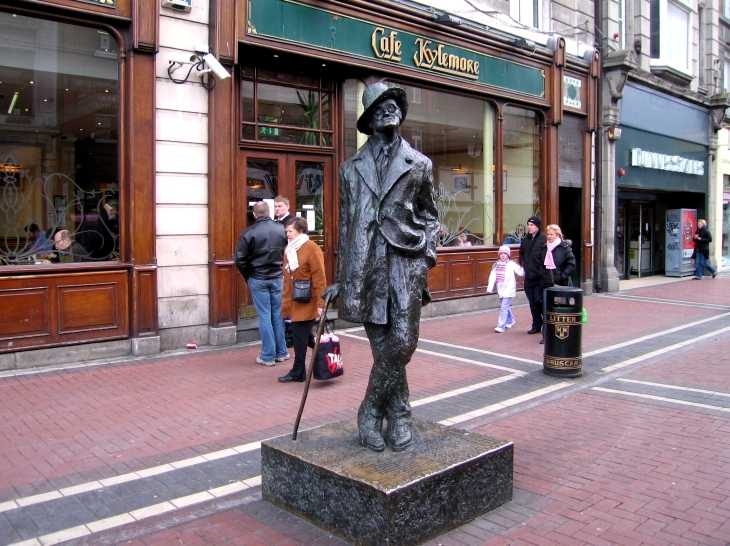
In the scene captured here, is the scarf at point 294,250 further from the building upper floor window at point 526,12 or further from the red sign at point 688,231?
the red sign at point 688,231

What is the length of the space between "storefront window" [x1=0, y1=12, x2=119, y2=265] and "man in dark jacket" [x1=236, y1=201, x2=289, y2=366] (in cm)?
198

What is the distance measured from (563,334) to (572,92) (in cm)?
1003

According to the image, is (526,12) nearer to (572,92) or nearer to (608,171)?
(572,92)

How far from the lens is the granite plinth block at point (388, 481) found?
3652 mm

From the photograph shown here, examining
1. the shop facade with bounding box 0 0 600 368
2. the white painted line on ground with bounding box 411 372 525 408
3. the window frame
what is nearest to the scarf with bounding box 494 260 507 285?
the shop facade with bounding box 0 0 600 368

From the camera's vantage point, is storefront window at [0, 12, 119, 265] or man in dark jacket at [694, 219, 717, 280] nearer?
storefront window at [0, 12, 119, 265]

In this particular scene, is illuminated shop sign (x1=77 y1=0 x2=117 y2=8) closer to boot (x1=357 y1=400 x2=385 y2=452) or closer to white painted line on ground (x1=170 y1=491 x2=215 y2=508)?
white painted line on ground (x1=170 y1=491 x2=215 y2=508)

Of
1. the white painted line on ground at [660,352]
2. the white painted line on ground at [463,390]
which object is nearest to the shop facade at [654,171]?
the white painted line on ground at [660,352]

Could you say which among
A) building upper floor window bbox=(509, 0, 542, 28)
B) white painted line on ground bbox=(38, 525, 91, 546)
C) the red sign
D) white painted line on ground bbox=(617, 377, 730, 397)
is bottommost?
white painted line on ground bbox=(38, 525, 91, 546)

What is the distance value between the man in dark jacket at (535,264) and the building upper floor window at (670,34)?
12.4 m

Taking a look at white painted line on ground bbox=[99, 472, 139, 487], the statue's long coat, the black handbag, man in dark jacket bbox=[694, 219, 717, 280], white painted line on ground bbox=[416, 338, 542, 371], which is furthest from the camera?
man in dark jacket bbox=[694, 219, 717, 280]

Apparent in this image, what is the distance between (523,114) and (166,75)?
28.4 ft

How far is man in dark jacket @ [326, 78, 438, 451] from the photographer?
4117 mm

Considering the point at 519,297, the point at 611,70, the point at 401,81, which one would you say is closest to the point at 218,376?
the point at 401,81
